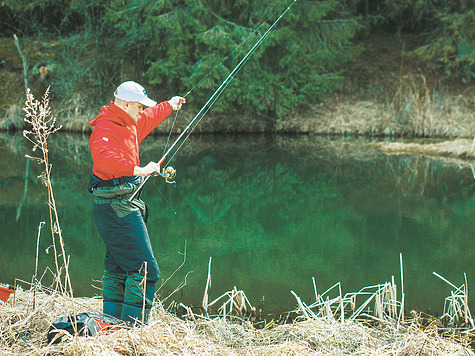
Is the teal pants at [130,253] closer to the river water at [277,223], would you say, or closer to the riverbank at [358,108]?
the river water at [277,223]

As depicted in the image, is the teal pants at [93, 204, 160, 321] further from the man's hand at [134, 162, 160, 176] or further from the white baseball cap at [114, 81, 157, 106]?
the white baseball cap at [114, 81, 157, 106]

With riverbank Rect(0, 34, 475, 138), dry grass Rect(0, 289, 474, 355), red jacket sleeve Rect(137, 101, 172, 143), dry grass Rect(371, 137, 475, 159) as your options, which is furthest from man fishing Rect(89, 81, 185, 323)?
riverbank Rect(0, 34, 475, 138)

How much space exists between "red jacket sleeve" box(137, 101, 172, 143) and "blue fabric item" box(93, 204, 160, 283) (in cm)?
54

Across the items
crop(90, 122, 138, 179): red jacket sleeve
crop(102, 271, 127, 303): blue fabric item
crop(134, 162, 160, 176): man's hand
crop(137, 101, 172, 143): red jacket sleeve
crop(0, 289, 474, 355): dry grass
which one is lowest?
crop(0, 289, 474, 355): dry grass

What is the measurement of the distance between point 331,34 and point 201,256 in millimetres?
13272

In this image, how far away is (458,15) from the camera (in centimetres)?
1673

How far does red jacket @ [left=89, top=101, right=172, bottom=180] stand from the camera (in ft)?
10.0

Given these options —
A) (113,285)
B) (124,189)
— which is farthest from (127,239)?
(113,285)

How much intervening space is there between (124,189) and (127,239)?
0.96 ft

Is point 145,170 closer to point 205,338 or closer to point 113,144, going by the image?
point 113,144

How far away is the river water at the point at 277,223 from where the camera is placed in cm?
529

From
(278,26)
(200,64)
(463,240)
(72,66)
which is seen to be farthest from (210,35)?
(463,240)

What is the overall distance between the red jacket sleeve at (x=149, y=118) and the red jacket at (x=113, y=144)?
0.77 ft

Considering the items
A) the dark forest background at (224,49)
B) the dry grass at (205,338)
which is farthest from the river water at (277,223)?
the dark forest background at (224,49)
